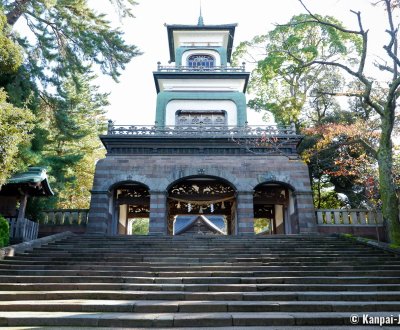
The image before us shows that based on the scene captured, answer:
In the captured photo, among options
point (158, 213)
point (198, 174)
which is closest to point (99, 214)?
point (158, 213)

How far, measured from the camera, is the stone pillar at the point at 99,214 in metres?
15.6

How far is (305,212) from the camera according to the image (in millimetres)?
Result: 15953

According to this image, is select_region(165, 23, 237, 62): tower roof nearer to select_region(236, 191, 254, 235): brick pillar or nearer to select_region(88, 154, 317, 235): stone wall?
select_region(88, 154, 317, 235): stone wall

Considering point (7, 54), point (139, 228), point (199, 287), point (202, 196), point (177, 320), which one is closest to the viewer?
point (177, 320)

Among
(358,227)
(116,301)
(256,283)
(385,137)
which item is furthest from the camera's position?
(358,227)

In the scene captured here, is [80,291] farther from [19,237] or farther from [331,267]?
[19,237]

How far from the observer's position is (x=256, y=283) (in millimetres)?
7445

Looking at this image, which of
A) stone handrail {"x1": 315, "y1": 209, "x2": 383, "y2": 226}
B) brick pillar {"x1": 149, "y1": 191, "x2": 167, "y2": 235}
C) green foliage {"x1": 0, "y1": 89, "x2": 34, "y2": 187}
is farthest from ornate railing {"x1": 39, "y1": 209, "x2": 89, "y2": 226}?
stone handrail {"x1": 315, "y1": 209, "x2": 383, "y2": 226}

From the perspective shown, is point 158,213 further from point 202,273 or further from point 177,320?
point 177,320

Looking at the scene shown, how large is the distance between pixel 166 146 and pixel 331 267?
445 inches

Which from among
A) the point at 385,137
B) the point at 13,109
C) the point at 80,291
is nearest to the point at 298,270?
the point at 80,291

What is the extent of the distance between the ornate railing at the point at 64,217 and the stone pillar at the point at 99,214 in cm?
66

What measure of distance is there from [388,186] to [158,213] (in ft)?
34.5

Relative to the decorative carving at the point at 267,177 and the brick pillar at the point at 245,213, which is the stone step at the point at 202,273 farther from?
the decorative carving at the point at 267,177
